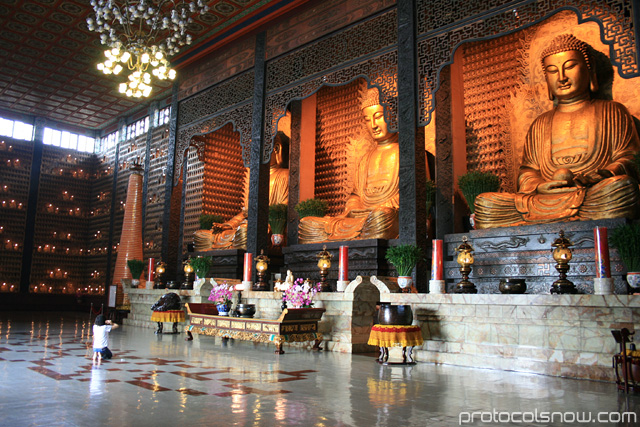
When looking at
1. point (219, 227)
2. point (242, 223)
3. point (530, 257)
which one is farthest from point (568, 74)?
point (219, 227)

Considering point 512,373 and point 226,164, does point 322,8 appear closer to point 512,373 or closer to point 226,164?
point 226,164

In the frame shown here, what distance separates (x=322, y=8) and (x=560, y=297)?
6972 mm

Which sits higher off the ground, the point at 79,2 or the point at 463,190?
the point at 79,2

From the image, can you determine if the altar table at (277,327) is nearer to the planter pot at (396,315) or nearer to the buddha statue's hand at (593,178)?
the planter pot at (396,315)

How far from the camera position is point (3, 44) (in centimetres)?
1271

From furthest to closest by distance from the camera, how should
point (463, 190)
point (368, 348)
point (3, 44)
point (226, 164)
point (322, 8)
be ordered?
point (226, 164), point (3, 44), point (322, 8), point (463, 190), point (368, 348)

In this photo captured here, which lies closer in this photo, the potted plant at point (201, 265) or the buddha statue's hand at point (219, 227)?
the potted plant at point (201, 265)

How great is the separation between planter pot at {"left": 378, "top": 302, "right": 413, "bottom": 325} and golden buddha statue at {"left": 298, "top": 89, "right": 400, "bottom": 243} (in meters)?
3.47

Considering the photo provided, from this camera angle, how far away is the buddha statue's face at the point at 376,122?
1115 cm

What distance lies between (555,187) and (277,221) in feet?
19.5

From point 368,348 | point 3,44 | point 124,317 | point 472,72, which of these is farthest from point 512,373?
point 3,44

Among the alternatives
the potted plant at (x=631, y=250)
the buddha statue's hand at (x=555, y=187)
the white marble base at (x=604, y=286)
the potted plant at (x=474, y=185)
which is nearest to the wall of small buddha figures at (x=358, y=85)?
the potted plant at (x=474, y=185)

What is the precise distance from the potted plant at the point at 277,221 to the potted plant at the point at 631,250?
24.3 ft

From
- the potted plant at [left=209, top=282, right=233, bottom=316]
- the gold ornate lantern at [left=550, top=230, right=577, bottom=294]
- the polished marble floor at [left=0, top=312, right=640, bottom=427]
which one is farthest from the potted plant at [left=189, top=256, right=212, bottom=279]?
the gold ornate lantern at [left=550, top=230, right=577, bottom=294]
